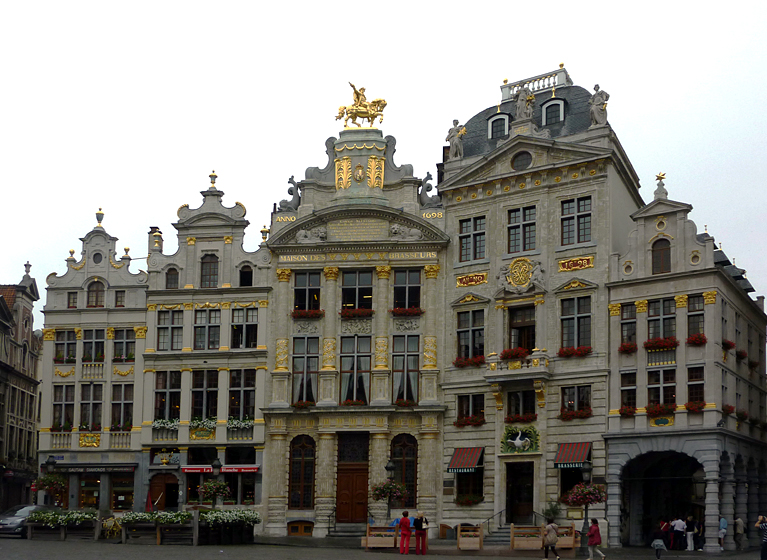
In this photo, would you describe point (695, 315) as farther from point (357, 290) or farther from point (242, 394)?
point (242, 394)

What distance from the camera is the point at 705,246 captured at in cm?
4741

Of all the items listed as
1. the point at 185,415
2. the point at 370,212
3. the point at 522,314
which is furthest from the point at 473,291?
the point at 185,415

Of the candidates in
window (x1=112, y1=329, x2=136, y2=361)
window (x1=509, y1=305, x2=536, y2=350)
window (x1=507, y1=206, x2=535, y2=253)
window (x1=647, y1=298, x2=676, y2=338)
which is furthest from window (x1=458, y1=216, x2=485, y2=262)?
window (x1=112, y1=329, x2=136, y2=361)

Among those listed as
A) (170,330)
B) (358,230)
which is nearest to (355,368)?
(358,230)

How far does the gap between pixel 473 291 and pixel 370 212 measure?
6.46 m

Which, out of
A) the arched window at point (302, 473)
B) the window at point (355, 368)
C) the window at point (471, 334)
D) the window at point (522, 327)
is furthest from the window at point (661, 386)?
the arched window at point (302, 473)

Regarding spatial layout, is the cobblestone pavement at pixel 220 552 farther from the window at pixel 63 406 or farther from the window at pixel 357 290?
the window at pixel 357 290

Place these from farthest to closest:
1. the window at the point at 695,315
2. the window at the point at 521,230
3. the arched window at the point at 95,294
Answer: the arched window at the point at 95,294, the window at the point at 521,230, the window at the point at 695,315

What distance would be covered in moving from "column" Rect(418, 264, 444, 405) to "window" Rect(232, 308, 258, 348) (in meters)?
8.52

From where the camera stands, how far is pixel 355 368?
54.1 metres

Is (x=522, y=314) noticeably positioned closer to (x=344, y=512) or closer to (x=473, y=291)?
(x=473, y=291)

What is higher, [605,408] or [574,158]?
[574,158]

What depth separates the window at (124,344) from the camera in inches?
2229

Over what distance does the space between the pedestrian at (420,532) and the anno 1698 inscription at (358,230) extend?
17.3m
